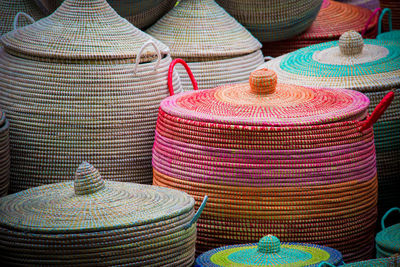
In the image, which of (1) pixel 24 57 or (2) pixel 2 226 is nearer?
(2) pixel 2 226

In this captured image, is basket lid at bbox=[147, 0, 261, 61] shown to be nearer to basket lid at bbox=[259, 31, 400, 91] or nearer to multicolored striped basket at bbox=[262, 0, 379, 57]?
basket lid at bbox=[259, 31, 400, 91]

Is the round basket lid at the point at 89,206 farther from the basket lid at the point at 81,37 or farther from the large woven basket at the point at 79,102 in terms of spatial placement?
the basket lid at the point at 81,37

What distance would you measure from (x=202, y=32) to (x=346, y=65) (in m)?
0.59

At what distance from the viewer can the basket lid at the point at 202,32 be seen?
2.68 m

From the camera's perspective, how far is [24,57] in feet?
7.43

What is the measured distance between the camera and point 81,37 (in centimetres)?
224

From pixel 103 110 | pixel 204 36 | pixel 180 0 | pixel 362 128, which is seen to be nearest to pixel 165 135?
pixel 103 110

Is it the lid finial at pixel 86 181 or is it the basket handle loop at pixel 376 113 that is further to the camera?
the basket handle loop at pixel 376 113

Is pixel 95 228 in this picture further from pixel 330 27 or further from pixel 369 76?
pixel 330 27

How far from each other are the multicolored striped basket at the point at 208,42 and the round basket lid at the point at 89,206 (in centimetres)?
88

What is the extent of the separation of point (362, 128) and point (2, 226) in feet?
3.26

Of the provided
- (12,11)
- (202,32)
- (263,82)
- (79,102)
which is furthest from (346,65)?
(12,11)

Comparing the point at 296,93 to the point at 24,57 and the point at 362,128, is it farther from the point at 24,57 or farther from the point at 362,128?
the point at 24,57

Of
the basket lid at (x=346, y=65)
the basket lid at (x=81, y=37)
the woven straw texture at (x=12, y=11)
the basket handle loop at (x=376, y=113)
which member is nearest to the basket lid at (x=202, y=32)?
the basket lid at (x=346, y=65)
